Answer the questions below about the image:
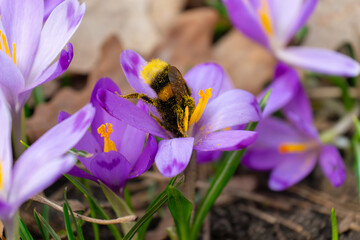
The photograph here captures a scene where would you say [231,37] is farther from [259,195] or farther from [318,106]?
[259,195]

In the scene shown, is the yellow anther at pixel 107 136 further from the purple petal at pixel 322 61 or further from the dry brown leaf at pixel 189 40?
the dry brown leaf at pixel 189 40

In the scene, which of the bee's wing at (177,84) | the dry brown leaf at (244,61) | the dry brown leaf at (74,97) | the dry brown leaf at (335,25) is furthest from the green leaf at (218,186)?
the dry brown leaf at (335,25)

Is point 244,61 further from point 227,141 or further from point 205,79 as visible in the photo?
point 227,141

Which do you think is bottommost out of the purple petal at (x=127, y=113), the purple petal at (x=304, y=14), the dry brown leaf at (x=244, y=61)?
the dry brown leaf at (x=244, y=61)

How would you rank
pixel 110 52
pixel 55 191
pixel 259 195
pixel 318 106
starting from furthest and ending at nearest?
1. pixel 318 106
2. pixel 110 52
3. pixel 259 195
4. pixel 55 191

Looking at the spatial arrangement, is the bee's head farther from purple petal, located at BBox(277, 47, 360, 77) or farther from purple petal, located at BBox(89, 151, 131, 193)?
purple petal, located at BBox(277, 47, 360, 77)

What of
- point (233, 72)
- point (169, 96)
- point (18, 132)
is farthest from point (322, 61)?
point (18, 132)

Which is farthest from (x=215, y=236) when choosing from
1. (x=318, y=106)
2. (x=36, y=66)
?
(x=318, y=106)

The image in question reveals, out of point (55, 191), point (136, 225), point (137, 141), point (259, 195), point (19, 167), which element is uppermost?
point (19, 167)
